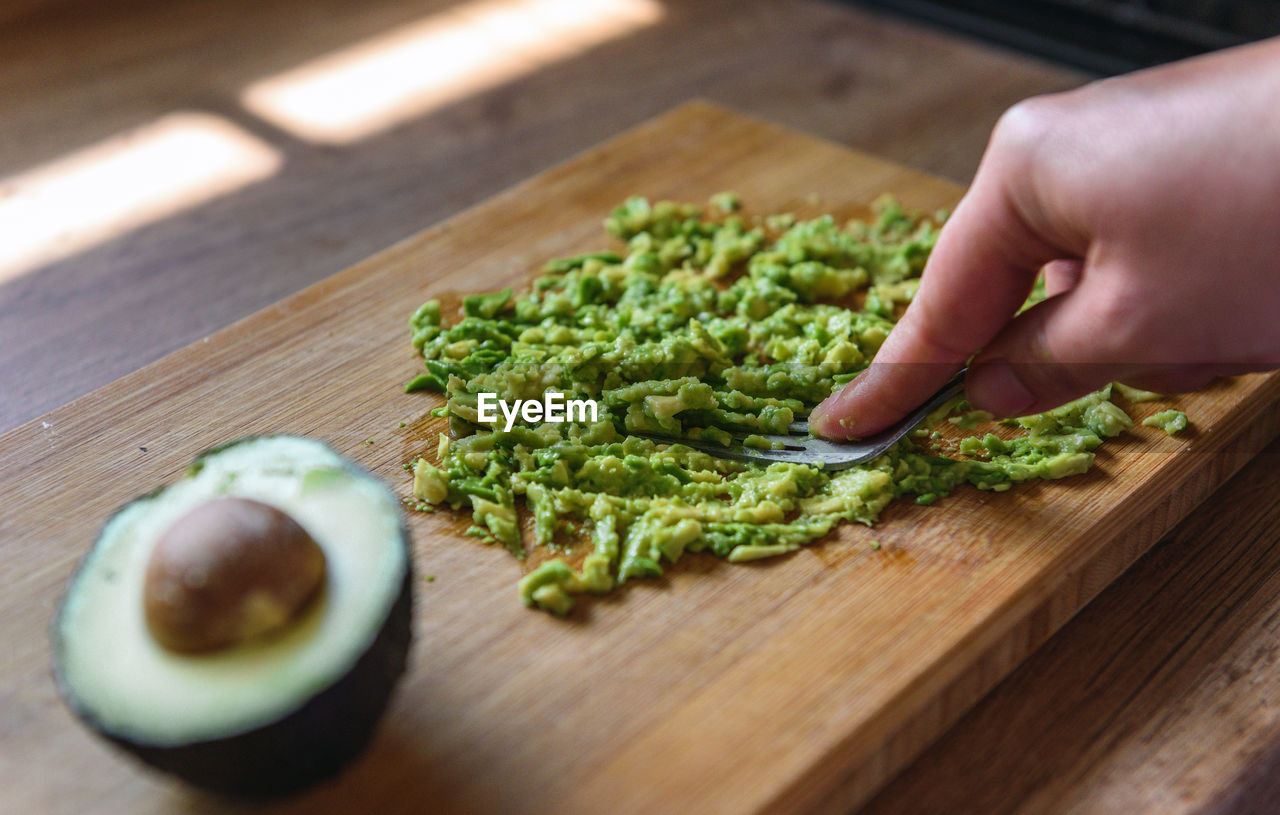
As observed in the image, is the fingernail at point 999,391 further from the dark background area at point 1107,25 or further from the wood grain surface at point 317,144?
the dark background area at point 1107,25

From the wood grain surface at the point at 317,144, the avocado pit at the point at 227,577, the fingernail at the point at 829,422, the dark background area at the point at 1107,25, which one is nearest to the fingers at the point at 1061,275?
the fingernail at the point at 829,422

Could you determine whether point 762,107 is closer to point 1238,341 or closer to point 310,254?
point 310,254

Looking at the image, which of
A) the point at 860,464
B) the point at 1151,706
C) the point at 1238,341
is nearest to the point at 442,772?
the point at 860,464

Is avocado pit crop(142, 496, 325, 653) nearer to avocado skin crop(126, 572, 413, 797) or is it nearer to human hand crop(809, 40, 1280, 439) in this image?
avocado skin crop(126, 572, 413, 797)

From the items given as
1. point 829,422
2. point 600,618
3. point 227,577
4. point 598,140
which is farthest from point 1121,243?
point 598,140

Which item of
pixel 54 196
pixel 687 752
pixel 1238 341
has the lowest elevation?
pixel 54 196

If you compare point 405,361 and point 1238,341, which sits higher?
point 1238,341
